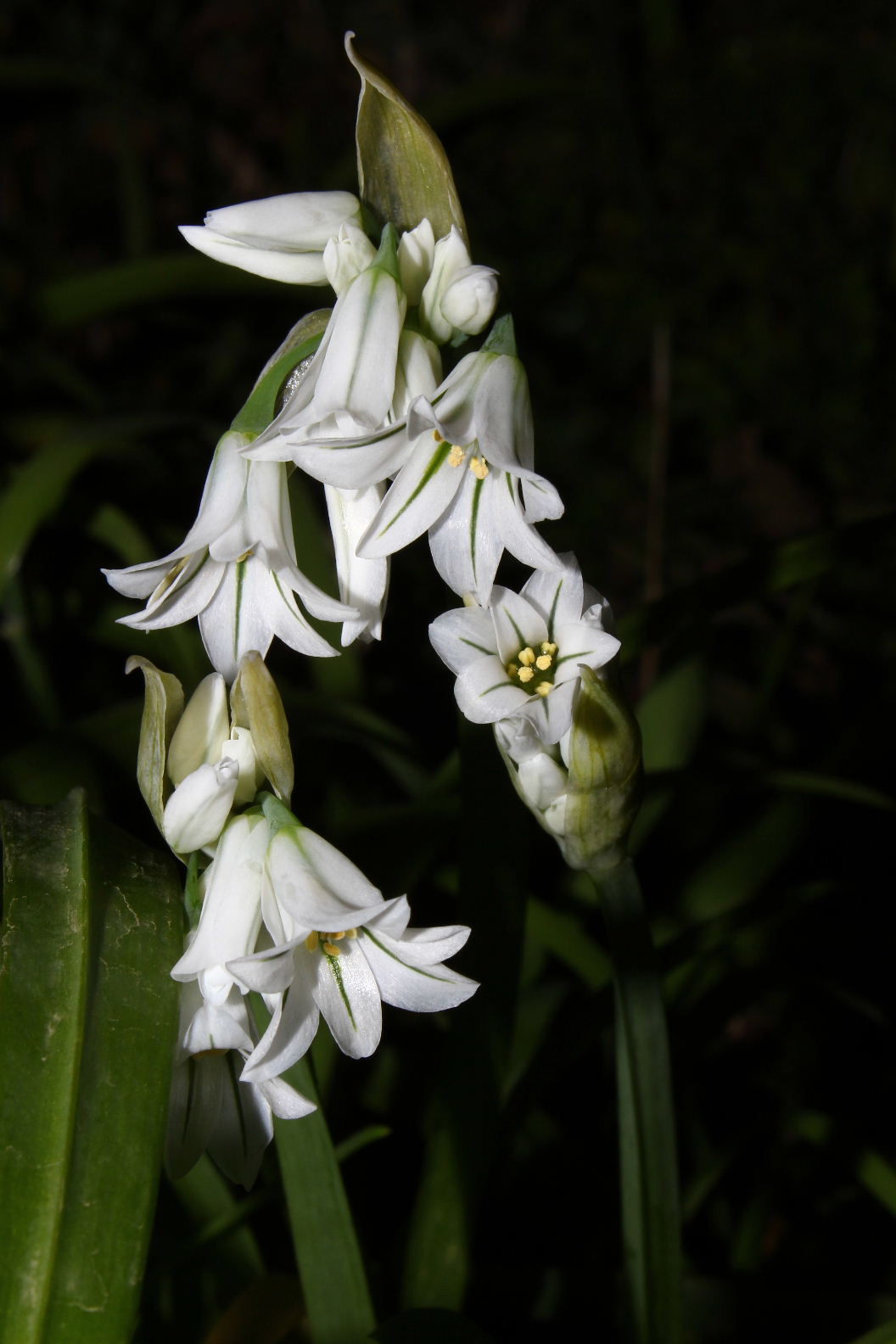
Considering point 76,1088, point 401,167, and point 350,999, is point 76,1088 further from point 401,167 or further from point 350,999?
point 401,167

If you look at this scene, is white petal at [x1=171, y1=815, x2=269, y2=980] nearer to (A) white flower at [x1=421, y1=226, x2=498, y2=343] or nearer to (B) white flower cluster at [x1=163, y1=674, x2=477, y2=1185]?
(B) white flower cluster at [x1=163, y1=674, x2=477, y2=1185]

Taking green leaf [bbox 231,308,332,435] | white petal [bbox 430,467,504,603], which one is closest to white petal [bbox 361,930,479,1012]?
white petal [bbox 430,467,504,603]

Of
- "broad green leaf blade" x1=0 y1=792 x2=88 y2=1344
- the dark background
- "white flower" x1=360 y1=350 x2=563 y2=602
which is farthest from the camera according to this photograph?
the dark background

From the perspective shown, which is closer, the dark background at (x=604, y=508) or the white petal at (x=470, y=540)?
the white petal at (x=470, y=540)

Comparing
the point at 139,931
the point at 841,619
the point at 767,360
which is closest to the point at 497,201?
the point at 767,360

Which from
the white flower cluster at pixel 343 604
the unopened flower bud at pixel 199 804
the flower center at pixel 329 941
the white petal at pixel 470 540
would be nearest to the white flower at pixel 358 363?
the white flower cluster at pixel 343 604

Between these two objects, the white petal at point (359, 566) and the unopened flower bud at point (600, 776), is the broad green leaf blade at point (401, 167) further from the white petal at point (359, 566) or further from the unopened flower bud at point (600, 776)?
the unopened flower bud at point (600, 776)
